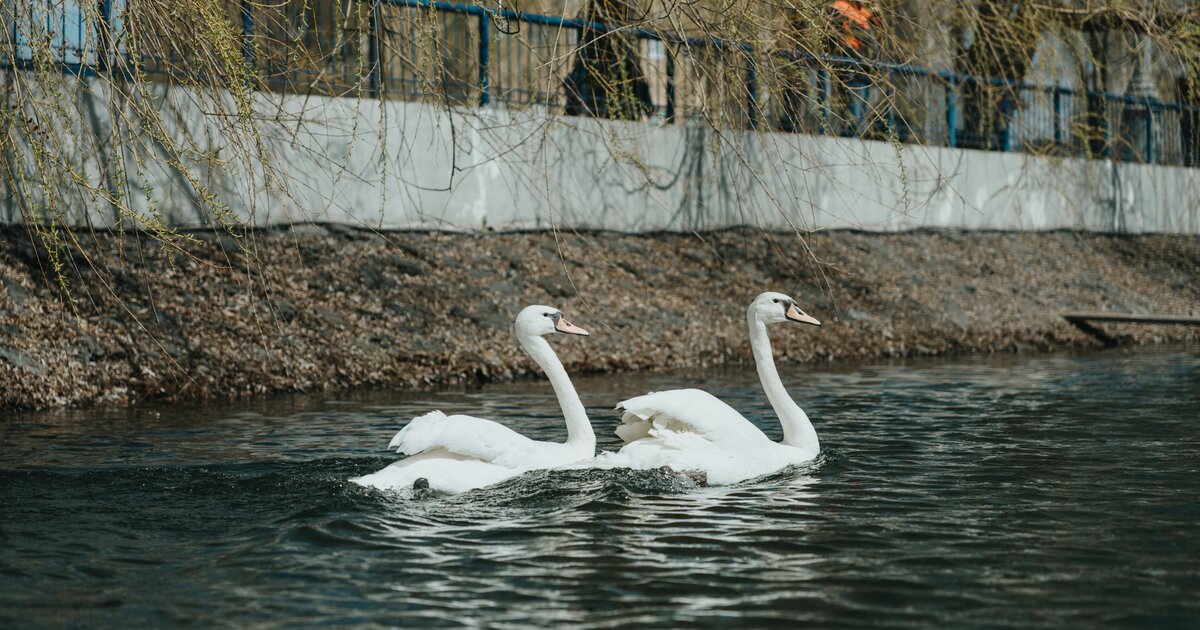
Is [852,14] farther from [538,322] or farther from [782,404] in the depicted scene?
[538,322]

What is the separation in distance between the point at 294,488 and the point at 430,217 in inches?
326

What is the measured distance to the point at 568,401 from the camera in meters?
8.06

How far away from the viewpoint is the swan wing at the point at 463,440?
23.3 feet

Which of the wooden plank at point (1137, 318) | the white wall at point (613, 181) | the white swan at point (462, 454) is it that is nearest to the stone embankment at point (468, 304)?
the white wall at point (613, 181)

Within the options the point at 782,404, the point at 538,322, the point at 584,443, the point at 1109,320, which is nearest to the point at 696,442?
the point at 584,443

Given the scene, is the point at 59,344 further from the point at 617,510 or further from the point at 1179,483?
the point at 1179,483

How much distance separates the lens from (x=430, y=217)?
15.4 metres

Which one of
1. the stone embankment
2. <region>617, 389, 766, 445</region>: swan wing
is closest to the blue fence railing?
the stone embankment

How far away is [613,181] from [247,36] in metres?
8.34

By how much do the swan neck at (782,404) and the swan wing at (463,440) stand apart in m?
1.85

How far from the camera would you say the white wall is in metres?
13.3

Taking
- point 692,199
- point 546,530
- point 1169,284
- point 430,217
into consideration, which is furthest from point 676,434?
point 1169,284

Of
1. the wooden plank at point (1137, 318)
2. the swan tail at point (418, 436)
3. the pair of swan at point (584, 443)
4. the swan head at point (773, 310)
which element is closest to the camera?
the swan tail at point (418, 436)

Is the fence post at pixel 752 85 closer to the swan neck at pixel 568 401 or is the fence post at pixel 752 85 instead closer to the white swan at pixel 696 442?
the white swan at pixel 696 442
